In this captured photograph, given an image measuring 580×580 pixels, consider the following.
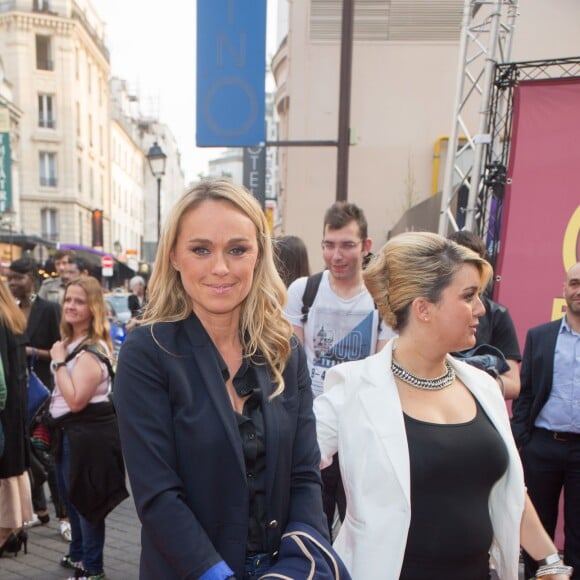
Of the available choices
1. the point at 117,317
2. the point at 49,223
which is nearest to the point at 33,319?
the point at 117,317

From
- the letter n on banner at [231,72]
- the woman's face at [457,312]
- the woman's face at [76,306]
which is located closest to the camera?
the woman's face at [457,312]

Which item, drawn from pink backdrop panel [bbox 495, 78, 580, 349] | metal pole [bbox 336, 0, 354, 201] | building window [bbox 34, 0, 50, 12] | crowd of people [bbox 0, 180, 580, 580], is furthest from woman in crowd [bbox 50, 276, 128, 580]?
building window [bbox 34, 0, 50, 12]

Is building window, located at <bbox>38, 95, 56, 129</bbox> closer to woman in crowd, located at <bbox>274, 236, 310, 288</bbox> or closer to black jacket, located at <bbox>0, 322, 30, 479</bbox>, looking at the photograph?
black jacket, located at <bbox>0, 322, 30, 479</bbox>

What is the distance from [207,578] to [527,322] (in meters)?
3.69

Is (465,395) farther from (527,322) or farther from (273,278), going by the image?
(527,322)

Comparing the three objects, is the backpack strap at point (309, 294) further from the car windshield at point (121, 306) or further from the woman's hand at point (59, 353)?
the car windshield at point (121, 306)

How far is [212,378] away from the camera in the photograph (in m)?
1.48

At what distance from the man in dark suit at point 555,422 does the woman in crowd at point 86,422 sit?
2645 mm

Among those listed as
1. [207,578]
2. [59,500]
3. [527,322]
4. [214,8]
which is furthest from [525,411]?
[214,8]

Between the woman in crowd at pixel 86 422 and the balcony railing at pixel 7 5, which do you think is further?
the balcony railing at pixel 7 5

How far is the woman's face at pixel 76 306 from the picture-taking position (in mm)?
3520

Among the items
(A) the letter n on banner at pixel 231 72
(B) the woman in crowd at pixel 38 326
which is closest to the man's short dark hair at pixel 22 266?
(B) the woman in crowd at pixel 38 326

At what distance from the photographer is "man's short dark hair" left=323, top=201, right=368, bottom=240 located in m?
3.29

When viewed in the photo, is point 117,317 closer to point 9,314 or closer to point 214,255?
point 9,314
